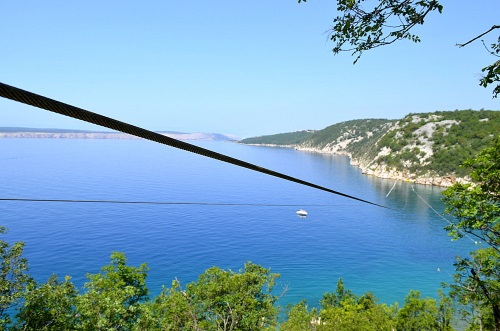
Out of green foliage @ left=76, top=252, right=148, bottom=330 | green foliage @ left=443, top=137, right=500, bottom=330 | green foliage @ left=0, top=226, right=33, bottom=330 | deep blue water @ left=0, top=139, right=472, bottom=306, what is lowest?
deep blue water @ left=0, top=139, right=472, bottom=306

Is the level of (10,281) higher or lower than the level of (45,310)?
higher

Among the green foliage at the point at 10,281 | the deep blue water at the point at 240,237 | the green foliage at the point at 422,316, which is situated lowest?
the deep blue water at the point at 240,237

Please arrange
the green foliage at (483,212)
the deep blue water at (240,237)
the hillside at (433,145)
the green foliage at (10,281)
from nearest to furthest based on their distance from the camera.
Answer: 1. the green foliage at (483,212)
2. the green foliage at (10,281)
3. the deep blue water at (240,237)
4. the hillside at (433,145)

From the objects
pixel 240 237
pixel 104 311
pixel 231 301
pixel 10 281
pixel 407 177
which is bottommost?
pixel 240 237

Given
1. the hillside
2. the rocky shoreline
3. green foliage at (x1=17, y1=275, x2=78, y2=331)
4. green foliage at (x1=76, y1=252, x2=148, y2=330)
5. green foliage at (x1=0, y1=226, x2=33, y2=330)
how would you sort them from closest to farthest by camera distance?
green foliage at (x1=0, y1=226, x2=33, y2=330), green foliage at (x1=17, y1=275, x2=78, y2=331), green foliage at (x1=76, y1=252, x2=148, y2=330), the rocky shoreline, the hillside

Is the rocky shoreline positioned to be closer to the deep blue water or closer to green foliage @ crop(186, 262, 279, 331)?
the deep blue water

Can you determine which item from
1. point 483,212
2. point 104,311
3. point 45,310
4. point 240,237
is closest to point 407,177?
point 240,237

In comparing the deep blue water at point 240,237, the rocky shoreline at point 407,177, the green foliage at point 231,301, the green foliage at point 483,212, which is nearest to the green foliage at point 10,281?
the green foliage at point 231,301

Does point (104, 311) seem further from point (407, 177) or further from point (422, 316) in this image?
point (407, 177)

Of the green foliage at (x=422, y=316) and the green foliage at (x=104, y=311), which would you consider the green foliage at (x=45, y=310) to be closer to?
the green foliage at (x=104, y=311)

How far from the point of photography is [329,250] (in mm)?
50688

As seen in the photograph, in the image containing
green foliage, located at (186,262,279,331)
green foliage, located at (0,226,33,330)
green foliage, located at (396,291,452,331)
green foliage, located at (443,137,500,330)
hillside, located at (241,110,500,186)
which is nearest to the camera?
green foliage, located at (443,137,500,330)

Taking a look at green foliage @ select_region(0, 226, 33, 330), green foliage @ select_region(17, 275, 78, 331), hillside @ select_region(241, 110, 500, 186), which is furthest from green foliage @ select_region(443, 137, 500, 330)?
hillside @ select_region(241, 110, 500, 186)

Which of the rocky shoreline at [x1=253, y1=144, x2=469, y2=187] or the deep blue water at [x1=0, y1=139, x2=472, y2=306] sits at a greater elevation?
the rocky shoreline at [x1=253, y1=144, x2=469, y2=187]
